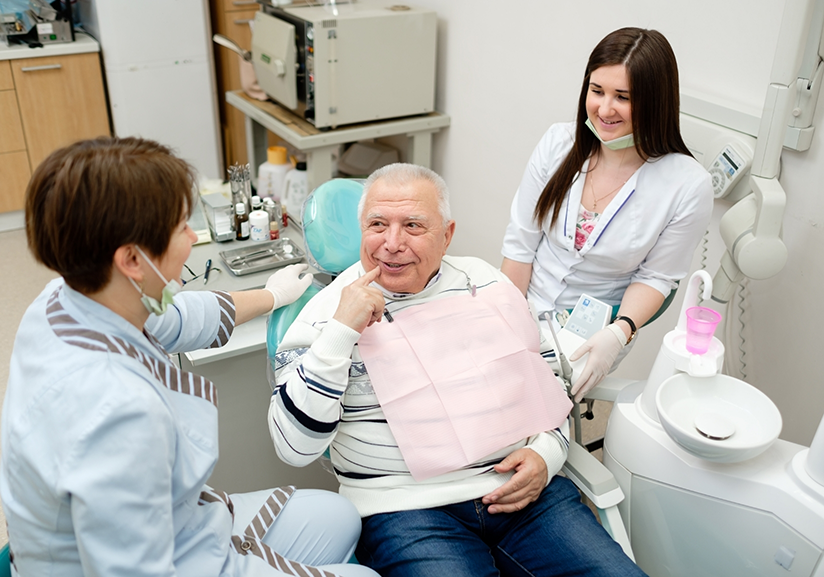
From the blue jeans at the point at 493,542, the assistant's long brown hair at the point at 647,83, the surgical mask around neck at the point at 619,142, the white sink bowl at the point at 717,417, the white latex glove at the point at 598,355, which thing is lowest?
the blue jeans at the point at 493,542

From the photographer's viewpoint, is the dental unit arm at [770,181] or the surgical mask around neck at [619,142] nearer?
the dental unit arm at [770,181]

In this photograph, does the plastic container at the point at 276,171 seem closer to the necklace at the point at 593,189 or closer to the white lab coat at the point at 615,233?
the white lab coat at the point at 615,233

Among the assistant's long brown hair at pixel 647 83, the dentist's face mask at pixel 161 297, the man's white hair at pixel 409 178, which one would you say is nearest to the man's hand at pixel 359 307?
the man's white hair at pixel 409 178

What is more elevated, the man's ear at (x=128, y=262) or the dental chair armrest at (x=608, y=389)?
the man's ear at (x=128, y=262)

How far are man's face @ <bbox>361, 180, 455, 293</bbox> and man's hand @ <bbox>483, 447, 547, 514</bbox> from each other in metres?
0.44

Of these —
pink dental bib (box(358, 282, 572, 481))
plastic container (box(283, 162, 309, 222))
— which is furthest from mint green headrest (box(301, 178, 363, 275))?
plastic container (box(283, 162, 309, 222))

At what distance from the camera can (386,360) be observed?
4.95 feet

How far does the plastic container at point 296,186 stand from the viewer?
3104mm

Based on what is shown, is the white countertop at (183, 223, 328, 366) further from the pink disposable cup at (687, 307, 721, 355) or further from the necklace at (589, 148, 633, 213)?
the pink disposable cup at (687, 307, 721, 355)

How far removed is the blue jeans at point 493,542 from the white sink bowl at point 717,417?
27 cm

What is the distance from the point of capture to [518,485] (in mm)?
1452

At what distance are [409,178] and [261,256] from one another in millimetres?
643

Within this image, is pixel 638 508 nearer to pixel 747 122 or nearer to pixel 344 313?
pixel 344 313

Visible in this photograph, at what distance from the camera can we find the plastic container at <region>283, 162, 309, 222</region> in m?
3.10
